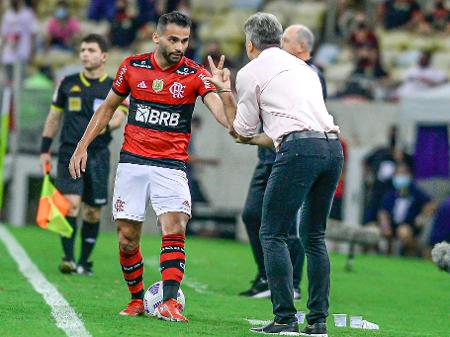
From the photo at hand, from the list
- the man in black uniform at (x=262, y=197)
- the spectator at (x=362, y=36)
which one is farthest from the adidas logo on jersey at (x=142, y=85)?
the spectator at (x=362, y=36)

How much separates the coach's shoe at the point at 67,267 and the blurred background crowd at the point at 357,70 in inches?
191

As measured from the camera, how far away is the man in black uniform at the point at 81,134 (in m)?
12.6

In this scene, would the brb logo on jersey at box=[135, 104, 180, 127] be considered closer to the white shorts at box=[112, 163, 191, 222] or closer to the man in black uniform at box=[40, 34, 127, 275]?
the white shorts at box=[112, 163, 191, 222]

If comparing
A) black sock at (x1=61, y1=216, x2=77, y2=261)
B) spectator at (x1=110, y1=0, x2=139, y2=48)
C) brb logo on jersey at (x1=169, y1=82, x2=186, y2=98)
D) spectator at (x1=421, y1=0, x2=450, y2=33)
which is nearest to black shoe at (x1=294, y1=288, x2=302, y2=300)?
black sock at (x1=61, y1=216, x2=77, y2=261)

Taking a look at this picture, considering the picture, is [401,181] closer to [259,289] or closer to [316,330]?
[259,289]

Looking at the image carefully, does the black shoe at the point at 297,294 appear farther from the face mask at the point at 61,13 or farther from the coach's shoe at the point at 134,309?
the face mask at the point at 61,13

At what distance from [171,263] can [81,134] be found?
Result: 384 cm

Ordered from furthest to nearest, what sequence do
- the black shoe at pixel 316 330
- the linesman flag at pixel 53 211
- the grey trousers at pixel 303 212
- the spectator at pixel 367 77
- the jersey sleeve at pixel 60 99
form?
the spectator at pixel 367 77 < the jersey sleeve at pixel 60 99 < the linesman flag at pixel 53 211 < the black shoe at pixel 316 330 < the grey trousers at pixel 303 212

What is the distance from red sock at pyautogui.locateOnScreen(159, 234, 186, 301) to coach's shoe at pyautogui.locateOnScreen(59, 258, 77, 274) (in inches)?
146

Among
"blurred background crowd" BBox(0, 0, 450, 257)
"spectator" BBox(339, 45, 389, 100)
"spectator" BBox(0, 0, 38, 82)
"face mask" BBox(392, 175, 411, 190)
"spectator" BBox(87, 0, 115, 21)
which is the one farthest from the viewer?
"spectator" BBox(87, 0, 115, 21)

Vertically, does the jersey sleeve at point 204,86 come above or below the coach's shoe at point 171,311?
above

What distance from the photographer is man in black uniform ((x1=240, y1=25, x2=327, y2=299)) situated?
11.3 metres

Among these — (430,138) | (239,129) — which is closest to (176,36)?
(239,129)

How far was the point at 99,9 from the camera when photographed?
27.7 metres
